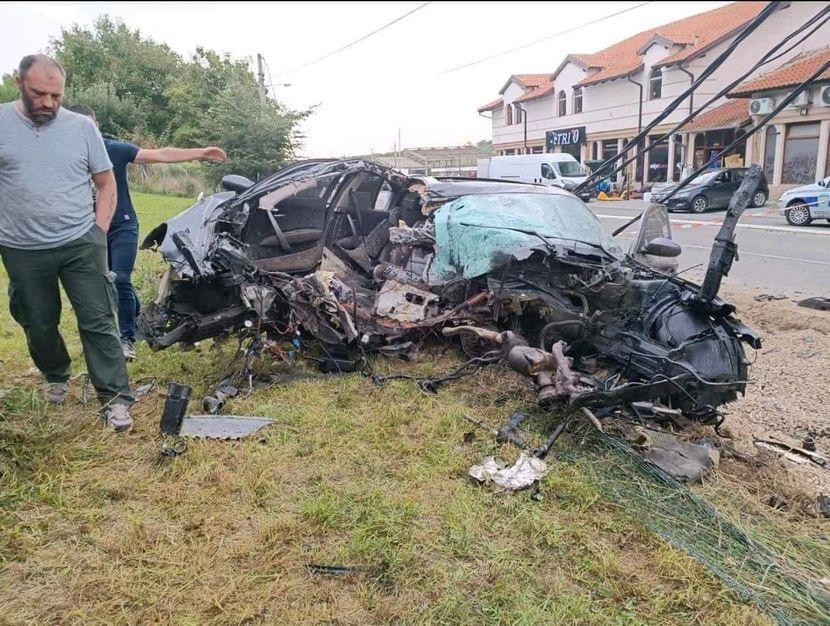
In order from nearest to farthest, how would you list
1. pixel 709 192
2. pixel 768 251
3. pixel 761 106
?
pixel 768 251
pixel 709 192
pixel 761 106

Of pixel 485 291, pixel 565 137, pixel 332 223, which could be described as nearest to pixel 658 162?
pixel 565 137

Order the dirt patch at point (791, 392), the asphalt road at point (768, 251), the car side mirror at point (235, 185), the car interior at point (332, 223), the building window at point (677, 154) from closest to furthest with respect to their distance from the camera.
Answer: the dirt patch at point (791, 392) → the car side mirror at point (235, 185) → the car interior at point (332, 223) → the asphalt road at point (768, 251) → the building window at point (677, 154)

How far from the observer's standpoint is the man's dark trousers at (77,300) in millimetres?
3324

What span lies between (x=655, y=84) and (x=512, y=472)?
1201 inches

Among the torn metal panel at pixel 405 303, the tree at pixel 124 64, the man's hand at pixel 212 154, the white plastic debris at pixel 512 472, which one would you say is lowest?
the white plastic debris at pixel 512 472

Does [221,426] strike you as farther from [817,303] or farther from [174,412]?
[817,303]

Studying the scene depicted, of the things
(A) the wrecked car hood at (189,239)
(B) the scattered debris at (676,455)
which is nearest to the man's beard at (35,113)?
(A) the wrecked car hood at (189,239)

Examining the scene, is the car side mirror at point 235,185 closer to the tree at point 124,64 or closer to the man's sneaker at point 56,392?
the man's sneaker at point 56,392

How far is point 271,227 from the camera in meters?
5.46

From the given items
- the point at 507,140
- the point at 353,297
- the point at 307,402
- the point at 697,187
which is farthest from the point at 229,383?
the point at 507,140

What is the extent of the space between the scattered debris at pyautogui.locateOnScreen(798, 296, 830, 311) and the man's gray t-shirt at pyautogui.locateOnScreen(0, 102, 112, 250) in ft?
23.4

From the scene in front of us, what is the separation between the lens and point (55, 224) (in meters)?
3.27

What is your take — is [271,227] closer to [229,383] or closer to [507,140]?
[229,383]

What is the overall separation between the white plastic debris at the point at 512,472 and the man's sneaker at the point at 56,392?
275 cm
